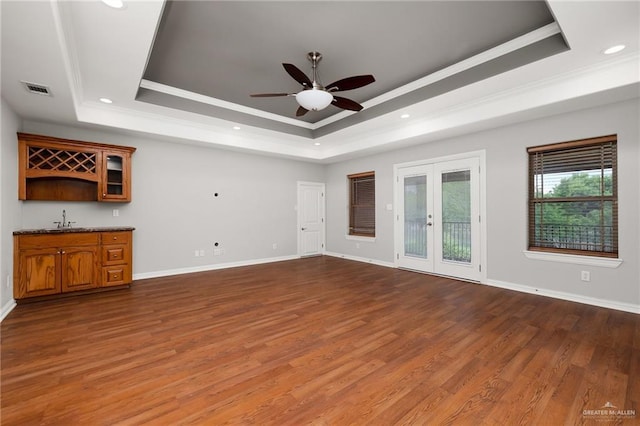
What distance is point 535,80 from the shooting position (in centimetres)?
354

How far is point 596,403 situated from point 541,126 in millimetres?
3702

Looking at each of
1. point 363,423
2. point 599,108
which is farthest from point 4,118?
point 599,108

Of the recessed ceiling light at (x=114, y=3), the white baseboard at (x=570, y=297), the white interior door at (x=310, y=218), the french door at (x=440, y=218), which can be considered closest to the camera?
the recessed ceiling light at (x=114, y=3)

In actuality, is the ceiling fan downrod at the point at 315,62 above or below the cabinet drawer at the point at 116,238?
above

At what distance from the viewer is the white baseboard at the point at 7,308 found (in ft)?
10.6

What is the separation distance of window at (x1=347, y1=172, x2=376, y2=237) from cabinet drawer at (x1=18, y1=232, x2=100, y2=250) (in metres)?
5.26

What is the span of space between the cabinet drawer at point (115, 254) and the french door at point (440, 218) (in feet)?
16.7

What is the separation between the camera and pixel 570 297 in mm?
3854

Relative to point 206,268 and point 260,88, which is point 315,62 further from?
point 206,268

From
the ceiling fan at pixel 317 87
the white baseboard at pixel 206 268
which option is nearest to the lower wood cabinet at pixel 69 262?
the white baseboard at pixel 206 268

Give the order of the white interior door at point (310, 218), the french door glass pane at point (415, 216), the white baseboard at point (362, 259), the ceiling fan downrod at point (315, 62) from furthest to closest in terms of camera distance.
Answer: the white interior door at point (310, 218)
the white baseboard at point (362, 259)
the french door glass pane at point (415, 216)
the ceiling fan downrod at point (315, 62)

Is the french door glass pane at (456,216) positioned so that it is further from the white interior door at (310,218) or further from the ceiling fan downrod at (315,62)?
the white interior door at (310,218)

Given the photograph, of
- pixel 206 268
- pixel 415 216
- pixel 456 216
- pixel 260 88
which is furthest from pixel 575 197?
pixel 206 268

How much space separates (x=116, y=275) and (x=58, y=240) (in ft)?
2.94
